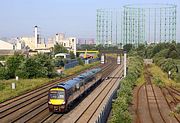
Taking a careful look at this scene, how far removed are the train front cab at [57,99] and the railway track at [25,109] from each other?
966mm

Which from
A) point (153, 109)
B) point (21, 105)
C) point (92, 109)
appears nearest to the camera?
point (92, 109)

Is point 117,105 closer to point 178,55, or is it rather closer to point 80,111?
point 80,111

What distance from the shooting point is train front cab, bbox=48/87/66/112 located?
87.7ft

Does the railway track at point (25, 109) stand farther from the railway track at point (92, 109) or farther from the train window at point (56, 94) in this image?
the railway track at point (92, 109)

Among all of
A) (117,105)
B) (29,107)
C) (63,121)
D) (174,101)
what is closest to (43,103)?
(29,107)

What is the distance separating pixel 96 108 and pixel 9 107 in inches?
295

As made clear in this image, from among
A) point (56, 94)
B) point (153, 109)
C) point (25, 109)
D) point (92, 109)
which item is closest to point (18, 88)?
point (25, 109)

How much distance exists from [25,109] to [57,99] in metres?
4.12

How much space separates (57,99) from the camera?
26.8 m

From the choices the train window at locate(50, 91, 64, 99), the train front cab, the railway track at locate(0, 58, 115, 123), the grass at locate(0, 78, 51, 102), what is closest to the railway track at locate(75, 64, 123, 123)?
the train front cab

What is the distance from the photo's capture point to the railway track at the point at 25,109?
25652 mm

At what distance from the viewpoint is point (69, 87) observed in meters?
28.3

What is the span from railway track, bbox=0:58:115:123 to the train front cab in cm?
97

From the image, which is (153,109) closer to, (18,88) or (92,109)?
(92,109)
